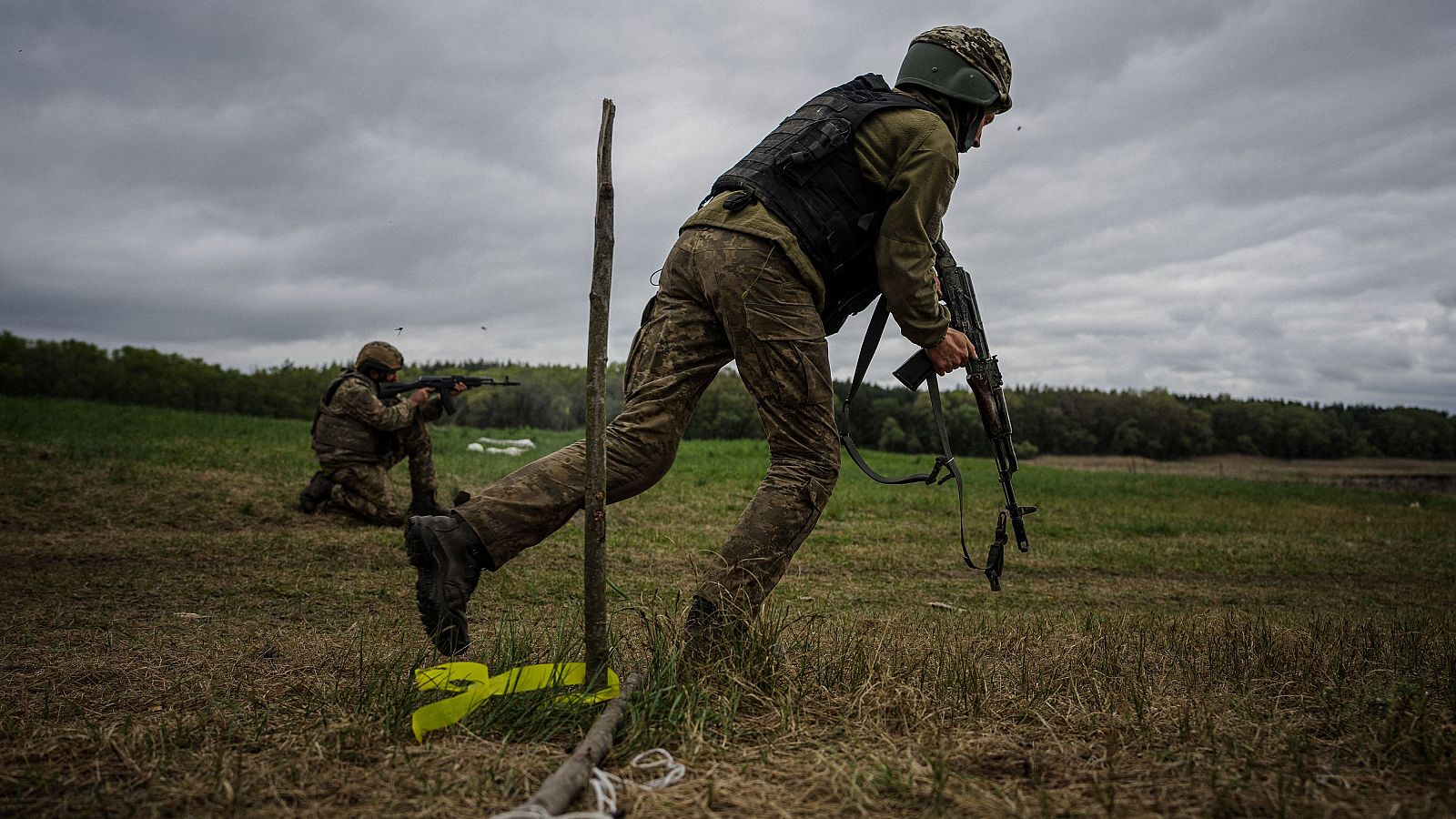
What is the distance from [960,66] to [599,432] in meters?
2.14

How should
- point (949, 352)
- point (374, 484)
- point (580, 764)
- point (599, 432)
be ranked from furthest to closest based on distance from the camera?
point (374, 484), point (949, 352), point (599, 432), point (580, 764)

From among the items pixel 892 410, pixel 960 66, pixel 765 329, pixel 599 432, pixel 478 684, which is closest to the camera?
pixel 478 684

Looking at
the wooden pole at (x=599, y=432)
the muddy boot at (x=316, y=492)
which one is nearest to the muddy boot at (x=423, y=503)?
the muddy boot at (x=316, y=492)

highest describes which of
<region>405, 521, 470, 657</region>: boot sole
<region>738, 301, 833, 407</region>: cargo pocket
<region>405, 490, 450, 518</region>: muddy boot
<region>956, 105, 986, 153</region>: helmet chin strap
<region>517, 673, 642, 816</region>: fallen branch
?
<region>956, 105, 986, 153</region>: helmet chin strap

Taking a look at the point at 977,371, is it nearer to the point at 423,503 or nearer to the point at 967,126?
the point at 967,126

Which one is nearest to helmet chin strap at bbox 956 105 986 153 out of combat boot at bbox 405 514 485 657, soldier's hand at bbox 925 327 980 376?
soldier's hand at bbox 925 327 980 376

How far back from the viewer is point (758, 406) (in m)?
3.23

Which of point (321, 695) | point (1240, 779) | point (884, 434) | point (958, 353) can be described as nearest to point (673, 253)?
point (958, 353)

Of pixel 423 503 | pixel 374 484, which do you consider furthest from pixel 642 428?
pixel 423 503

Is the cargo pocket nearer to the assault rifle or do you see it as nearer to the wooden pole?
the wooden pole

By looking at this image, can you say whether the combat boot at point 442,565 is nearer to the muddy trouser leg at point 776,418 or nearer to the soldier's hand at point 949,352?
the muddy trouser leg at point 776,418

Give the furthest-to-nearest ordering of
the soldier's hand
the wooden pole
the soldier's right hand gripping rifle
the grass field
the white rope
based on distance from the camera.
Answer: the soldier's right hand gripping rifle < the soldier's hand < the wooden pole < the grass field < the white rope

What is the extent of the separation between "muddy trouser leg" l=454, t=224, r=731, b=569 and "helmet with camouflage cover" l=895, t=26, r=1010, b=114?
3.92ft

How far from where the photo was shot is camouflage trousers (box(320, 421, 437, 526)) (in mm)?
8977
